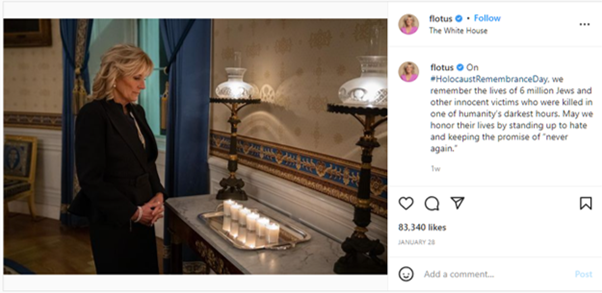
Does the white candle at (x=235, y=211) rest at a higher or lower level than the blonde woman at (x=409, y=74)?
lower

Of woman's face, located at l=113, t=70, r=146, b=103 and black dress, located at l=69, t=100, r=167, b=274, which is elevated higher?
woman's face, located at l=113, t=70, r=146, b=103

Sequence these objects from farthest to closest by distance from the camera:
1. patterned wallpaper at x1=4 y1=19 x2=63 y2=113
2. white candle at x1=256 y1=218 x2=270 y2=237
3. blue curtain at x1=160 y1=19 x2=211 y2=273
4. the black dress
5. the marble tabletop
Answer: patterned wallpaper at x1=4 y1=19 x2=63 y2=113
blue curtain at x1=160 y1=19 x2=211 y2=273
white candle at x1=256 y1=218 x2=270 y2=237
the black dress
the marble tabletop

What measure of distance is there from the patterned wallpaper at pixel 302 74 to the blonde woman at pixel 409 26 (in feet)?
1.45

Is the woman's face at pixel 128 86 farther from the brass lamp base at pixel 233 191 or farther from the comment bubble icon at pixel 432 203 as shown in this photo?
the comment bubble icon at pixel 432 203

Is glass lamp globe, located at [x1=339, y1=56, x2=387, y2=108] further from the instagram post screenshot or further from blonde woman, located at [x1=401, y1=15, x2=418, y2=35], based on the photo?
blonde woman, located at [x1=401, y1=15, x2=418, y2=35]

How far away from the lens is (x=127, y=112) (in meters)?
1.80

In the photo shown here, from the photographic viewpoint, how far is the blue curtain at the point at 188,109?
8.91 feet

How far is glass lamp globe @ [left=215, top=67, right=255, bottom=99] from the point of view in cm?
224

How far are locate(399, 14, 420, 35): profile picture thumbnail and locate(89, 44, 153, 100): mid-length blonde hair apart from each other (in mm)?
1037

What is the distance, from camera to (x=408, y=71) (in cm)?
111

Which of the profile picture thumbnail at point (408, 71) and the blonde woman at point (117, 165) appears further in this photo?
the blonde woman at point (117, 165)

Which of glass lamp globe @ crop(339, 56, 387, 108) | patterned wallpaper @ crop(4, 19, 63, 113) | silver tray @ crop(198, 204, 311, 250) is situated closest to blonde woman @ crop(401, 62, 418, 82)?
glass lamp globe @ crop(339, 56, 387, 108)

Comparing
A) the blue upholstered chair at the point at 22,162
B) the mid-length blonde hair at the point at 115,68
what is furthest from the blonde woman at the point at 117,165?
the blue upholstered chair at the point at 22,162
